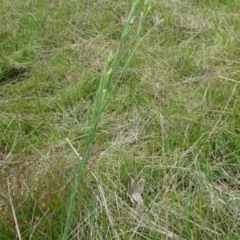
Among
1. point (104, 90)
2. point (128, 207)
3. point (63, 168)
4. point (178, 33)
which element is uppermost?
point (104, 90)

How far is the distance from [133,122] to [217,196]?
0.65 meters

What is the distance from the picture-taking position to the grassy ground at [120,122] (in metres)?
1.43

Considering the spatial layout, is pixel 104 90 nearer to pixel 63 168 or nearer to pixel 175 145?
pixel 63 168

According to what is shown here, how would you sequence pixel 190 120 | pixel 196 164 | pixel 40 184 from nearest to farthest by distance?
pixel 40 184
pixel 196 164
pixel 190 120

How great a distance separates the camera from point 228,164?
1.81m

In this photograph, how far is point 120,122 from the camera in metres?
2.12

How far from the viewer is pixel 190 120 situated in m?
2.01

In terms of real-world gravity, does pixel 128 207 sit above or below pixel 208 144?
above

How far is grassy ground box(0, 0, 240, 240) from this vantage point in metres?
1.43

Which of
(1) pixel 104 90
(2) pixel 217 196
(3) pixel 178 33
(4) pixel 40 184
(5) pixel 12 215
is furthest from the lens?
(3) pixel 178 33

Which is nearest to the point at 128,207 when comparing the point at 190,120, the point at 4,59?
the point at 190,120

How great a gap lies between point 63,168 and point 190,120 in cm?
70

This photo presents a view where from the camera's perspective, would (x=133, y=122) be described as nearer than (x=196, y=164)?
No

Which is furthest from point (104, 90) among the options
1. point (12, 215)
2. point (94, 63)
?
point (94, 63)
